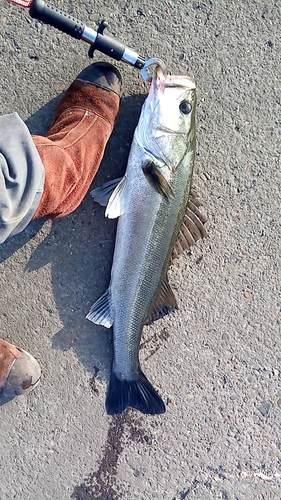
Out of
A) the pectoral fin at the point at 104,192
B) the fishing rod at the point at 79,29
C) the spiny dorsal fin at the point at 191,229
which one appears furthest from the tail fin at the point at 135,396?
the fishing rod at the point at 79,29

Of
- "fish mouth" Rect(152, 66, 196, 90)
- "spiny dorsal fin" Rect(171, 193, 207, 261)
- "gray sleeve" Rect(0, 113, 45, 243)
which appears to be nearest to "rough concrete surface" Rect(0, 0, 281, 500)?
"spiny dorsal fin" Rect(171, 193, 207, 261)

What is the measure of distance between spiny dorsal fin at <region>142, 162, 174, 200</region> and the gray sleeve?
60 cm

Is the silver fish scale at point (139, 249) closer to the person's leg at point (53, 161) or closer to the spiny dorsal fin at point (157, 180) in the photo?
the spiny dorsal fin at point (157, 180)

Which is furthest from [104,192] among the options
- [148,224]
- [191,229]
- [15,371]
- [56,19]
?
[15,371]

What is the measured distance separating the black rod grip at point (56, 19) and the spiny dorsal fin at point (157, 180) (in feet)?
2.48

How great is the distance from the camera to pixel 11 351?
9.11 feet

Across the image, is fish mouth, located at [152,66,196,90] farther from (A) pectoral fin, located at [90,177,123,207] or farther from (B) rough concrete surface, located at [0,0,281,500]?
(A) pectoral fin, located at [90,177,123,207]

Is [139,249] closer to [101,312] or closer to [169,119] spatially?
[101,312]

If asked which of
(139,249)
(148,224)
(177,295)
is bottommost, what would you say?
(177,295)

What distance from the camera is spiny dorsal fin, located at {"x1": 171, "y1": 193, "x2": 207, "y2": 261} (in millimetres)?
2568

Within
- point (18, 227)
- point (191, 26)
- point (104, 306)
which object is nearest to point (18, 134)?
point (18, 227)

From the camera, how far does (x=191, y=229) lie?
2.61m

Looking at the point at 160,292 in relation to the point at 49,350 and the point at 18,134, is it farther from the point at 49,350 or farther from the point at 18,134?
the point at 18,134

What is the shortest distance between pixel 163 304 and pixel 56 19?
1.66 metres
